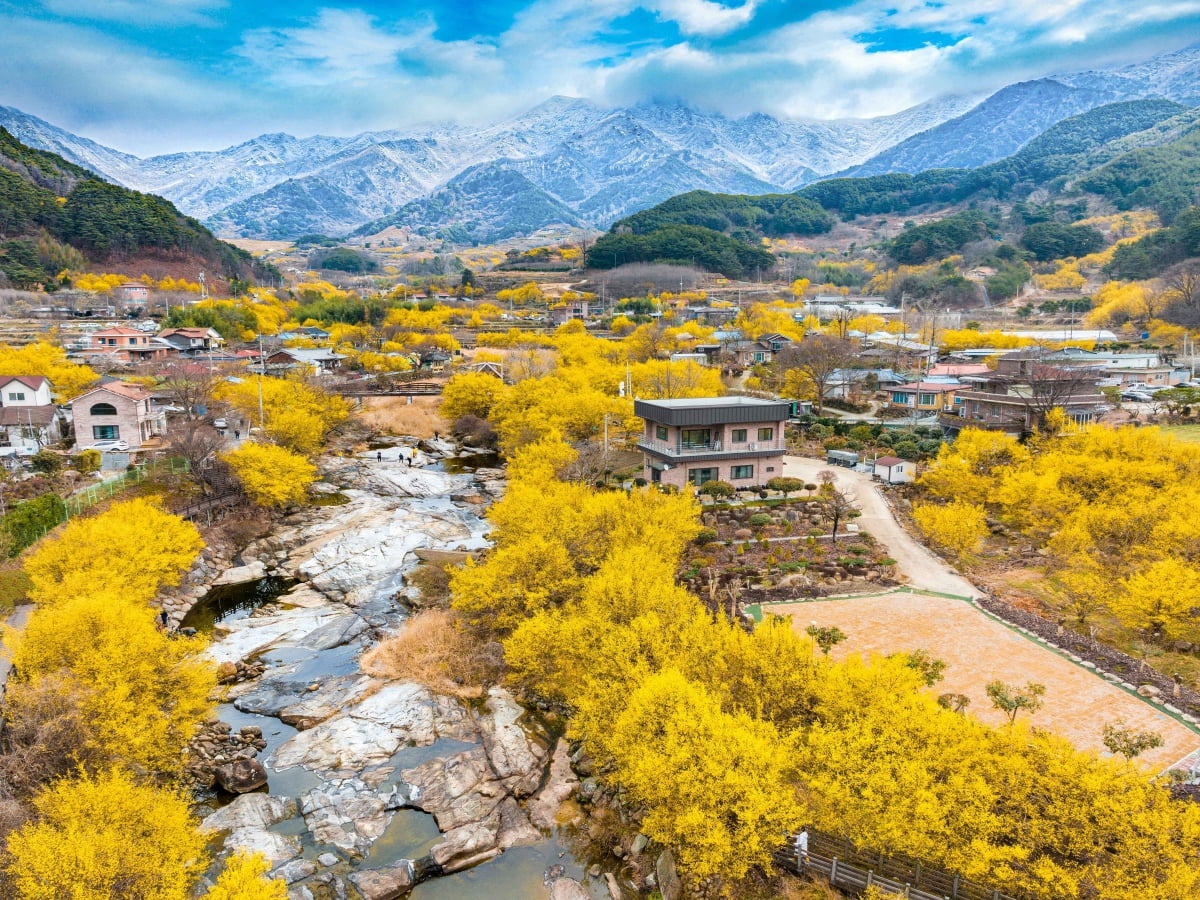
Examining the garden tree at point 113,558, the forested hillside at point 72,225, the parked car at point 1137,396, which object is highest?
the forested hillside at point 72,225

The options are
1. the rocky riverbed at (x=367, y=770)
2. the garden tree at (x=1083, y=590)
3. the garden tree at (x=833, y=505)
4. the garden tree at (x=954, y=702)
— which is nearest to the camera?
the rocky riverbed at (x=367, y=770)

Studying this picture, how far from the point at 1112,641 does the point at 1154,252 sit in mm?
90624

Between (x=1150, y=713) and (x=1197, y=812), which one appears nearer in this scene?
Answer: (x=1197, y=812)

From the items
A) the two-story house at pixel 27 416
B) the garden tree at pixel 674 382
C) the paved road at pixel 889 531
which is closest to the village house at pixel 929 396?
the garden tree at pixel 674 382

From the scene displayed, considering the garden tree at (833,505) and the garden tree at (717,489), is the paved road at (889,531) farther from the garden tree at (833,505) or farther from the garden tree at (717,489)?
the garden tree at (717,489)

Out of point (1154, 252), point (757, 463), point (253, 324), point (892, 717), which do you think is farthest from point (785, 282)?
point (892, 717)

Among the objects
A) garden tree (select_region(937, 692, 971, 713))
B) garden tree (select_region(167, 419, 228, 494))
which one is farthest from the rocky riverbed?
garden tree (select_region(937, 692, 971, 713))

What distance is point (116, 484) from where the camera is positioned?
3216 centimetres

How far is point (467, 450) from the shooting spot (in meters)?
52.0

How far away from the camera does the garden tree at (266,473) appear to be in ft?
111

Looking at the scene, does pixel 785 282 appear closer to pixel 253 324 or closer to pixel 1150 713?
pixel 253 324

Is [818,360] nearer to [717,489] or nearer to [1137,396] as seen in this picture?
[1137,396]

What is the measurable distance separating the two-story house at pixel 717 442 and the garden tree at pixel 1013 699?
19.1 metres

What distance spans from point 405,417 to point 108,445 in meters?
22.2
